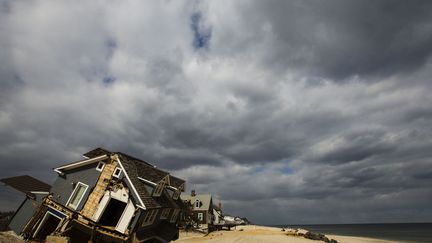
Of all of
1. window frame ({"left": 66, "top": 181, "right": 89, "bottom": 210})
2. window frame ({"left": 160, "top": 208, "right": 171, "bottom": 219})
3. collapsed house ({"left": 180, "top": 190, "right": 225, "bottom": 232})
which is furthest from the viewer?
collapsed house ({"left": 180, "top": 190, "right": 225, "bottom": 232})

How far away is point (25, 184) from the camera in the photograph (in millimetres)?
33812

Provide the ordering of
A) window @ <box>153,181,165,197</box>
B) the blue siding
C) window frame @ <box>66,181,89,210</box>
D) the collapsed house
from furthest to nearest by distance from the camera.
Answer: the collapsed house, window @ <box>153,181,165,197</box>, the blue siding, window frame @ <box>66,181,89,210</box>

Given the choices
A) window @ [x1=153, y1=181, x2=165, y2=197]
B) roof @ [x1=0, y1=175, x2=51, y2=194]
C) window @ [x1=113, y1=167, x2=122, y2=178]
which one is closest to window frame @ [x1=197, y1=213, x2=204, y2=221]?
window @ [x1=153, y1=181, x2=165, y2=197]

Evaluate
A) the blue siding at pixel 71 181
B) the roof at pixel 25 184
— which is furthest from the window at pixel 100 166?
the roof at pixel 25 184

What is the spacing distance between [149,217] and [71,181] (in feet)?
31.8

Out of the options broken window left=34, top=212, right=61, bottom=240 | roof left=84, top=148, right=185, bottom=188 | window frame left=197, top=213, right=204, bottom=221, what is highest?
window frame left=197, top=213, right=204, bottom=221

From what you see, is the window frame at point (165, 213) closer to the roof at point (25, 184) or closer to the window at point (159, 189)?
the window at point (159, 189)

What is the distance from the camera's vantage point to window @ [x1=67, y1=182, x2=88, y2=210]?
30119mm

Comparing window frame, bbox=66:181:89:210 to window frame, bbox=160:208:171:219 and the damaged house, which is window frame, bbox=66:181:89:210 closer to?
the damaged house

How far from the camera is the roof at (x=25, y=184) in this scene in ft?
107

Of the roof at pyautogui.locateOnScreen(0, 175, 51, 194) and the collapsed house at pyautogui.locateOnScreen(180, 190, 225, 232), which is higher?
the collapsed house at pyautogui.locateOnScreen(180, 190, 225, 232)

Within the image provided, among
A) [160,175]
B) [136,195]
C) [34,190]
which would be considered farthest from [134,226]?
[34,190]

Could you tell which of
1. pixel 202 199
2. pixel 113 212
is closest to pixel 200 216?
pixel 202 199

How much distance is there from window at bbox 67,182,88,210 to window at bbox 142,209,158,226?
7.25m
